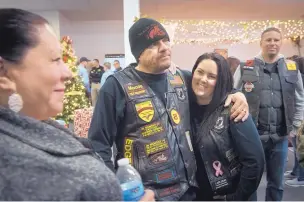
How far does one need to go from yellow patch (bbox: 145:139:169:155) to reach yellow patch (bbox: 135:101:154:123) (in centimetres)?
11

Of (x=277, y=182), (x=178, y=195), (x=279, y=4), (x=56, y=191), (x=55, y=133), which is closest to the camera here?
(x=56, y=191)

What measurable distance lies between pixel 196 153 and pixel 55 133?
0.99m

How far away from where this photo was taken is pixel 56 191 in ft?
2.24

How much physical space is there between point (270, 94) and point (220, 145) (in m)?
1.31

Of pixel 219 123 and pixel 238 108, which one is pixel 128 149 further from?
pixel 238 108

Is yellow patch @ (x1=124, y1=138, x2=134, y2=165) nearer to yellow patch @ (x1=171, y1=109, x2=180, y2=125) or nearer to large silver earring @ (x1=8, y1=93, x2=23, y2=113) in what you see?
yellow patch @ (x1=171, y1=109, x2=180, y2=125)

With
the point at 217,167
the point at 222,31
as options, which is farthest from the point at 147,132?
the point at 222,31

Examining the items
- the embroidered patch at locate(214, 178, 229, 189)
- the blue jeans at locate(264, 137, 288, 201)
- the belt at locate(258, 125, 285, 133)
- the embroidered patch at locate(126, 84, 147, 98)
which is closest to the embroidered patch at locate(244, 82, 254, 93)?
the belt at locate(258, 125, 285, 133)

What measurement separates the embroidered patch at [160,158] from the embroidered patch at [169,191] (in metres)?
0.13

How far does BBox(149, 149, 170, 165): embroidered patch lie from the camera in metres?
1.51

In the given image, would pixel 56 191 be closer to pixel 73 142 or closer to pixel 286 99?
pixel 73 142

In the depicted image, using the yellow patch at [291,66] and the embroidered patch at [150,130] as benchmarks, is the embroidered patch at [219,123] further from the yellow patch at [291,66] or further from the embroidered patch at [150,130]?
the yellow patch at [291,66]

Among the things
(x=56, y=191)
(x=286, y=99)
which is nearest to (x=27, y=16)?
(x=56, y=191)

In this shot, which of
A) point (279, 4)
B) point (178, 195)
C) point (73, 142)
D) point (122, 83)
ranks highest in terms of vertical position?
point (279, 4)
